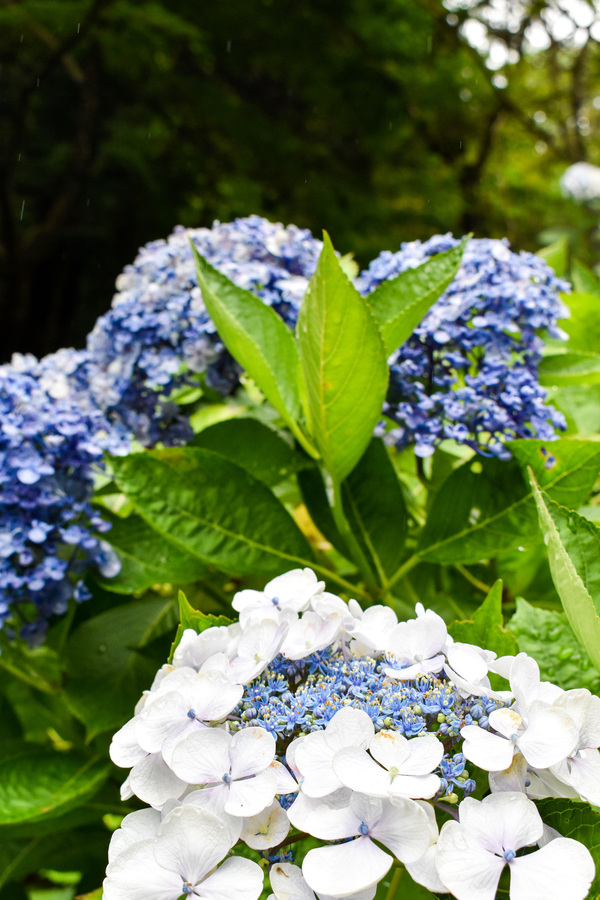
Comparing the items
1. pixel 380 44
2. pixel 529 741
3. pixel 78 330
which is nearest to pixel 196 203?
pixel 78 330

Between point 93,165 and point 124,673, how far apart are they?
16.2 feet

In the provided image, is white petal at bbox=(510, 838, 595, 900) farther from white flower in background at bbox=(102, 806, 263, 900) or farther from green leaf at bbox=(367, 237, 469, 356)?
green leaf at bbox=(367, 237, 469, 356)

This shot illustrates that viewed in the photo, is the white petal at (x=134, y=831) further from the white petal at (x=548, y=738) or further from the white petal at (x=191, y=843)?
the white petal at (x=548, y=738)

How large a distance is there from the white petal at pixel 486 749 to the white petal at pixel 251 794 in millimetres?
98

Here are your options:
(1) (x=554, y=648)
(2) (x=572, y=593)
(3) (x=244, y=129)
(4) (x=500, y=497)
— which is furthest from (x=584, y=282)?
(3) (x=244, y=129)

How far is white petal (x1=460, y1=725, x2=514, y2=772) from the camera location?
0.36 meters

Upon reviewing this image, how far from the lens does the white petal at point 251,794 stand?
0.36 meters

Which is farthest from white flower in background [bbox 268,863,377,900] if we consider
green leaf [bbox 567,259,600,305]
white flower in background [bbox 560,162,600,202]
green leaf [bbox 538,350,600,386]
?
white flower in background [bbox 560,162,600,202]

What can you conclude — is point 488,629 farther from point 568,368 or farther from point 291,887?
point 568,368

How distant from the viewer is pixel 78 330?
17.6 ft

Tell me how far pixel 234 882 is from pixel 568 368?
69 cm

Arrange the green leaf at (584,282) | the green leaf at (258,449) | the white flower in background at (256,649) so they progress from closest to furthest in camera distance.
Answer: the white flower in background at (256,649), the green leaf at (258,449), the green leaf at (584,282)

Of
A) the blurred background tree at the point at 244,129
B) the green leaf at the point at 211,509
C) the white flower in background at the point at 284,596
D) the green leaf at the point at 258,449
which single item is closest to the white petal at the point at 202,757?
the white flower in background at the point at 284,596

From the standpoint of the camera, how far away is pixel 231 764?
0.38 m
